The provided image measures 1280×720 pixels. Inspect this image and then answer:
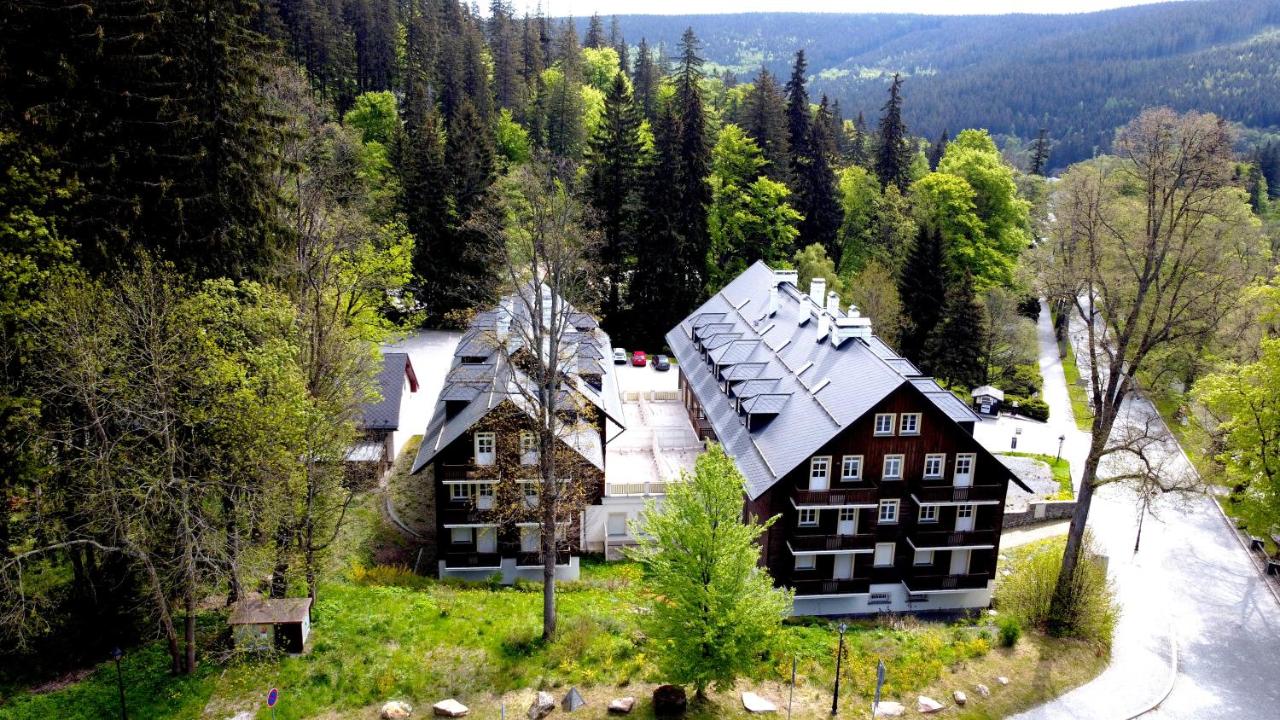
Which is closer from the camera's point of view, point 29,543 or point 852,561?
point 29,543

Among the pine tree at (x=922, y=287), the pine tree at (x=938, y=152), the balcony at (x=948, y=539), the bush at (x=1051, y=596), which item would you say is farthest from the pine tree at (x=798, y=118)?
the bush at (x=1051, y=596)

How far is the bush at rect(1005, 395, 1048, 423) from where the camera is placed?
2100 inches

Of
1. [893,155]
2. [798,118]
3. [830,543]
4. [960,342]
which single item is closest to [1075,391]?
[960,342]

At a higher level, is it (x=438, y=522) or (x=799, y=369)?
(x=799, y=369)

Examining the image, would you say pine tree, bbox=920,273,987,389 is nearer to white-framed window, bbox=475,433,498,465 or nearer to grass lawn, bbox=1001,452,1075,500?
grass lawn, bbox=1001,452,1075,500

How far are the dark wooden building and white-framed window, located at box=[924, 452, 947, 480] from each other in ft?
0.12

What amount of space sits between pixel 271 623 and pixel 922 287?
47.3 metres

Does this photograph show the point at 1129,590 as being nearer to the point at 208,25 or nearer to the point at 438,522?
the point at 438,522

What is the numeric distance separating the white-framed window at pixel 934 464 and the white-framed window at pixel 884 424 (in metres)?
1.92

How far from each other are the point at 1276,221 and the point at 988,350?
49491mm

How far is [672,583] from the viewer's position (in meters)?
22.7

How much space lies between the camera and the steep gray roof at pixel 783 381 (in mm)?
31891

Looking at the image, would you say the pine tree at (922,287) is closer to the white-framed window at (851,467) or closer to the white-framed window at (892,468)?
the white-framed window at (892,468)

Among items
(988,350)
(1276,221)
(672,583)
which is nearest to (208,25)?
(672,583)
